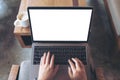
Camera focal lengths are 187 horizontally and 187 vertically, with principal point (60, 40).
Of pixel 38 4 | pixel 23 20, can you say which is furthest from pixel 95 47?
pixel 23 20

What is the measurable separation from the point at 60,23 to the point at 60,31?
0.07 metres

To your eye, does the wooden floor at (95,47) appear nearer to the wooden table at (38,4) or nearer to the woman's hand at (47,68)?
the wooden table at (38,4)

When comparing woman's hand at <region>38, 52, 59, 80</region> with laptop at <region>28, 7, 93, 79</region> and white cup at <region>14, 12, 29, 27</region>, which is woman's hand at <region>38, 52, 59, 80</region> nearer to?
laptop at <region>28, 7, 93, 79</region>

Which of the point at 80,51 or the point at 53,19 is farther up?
the point at 53,19

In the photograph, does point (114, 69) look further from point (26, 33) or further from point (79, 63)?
point (26, 33)

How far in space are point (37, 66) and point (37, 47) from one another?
4.8 inches

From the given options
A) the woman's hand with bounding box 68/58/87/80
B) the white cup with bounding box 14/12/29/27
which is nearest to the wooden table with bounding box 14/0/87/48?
the white cup with bounding box 14/12/29/27

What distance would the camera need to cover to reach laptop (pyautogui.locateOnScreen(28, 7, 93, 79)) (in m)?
1.04

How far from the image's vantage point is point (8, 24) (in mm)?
2061

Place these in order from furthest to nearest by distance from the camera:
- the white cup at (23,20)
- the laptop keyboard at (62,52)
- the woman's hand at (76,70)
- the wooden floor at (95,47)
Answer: the wooden floor at (95,47), the white cup at (23,20), the laptop keyboard at (62,52), the woman's hand at (76,70)

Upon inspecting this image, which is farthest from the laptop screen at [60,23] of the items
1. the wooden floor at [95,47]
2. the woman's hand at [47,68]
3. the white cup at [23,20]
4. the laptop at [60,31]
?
the wooden floor at [95,47]

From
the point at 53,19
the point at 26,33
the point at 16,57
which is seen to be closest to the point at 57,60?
Answer: the point at 53,19

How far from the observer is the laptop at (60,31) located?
3.40 feet

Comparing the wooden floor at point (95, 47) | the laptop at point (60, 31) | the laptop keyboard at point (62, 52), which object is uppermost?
the laptop at point (60, 31)
